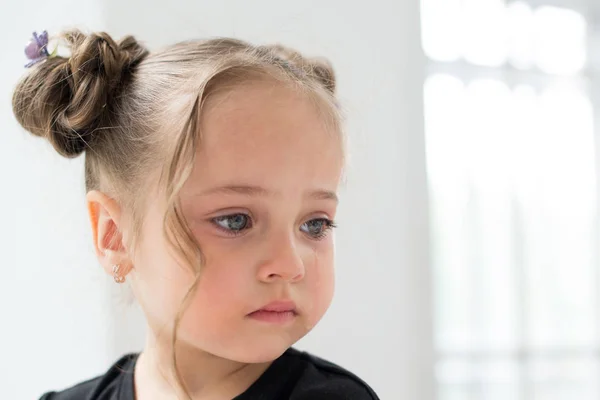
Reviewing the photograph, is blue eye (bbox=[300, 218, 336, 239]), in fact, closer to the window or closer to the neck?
the neck

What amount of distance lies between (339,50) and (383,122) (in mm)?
307

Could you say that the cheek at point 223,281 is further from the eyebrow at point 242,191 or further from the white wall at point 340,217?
the white wall at point 340,217

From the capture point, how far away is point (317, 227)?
1076 mm

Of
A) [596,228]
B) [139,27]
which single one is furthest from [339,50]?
[596,228]

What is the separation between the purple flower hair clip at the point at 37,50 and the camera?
124 cm

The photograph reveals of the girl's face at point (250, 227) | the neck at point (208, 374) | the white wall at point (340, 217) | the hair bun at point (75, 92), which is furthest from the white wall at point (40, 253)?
the girl's face at point (250, 227)

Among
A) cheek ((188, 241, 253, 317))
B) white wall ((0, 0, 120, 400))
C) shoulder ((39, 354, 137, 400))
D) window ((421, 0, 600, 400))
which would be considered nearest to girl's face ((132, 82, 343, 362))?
cheek ((188, 241, 253, 317))

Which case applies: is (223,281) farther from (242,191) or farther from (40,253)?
(40,253)

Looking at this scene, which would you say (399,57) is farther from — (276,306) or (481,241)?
(276,306)

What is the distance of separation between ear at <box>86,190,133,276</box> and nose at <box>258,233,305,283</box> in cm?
23

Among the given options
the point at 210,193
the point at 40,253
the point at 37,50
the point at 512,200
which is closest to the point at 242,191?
the point at 210,193

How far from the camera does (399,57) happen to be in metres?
2.75

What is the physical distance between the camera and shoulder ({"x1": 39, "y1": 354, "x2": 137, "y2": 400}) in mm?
1240

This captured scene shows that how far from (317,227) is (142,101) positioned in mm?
289
